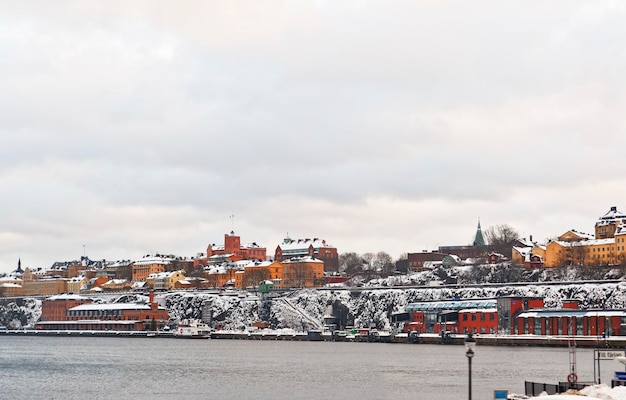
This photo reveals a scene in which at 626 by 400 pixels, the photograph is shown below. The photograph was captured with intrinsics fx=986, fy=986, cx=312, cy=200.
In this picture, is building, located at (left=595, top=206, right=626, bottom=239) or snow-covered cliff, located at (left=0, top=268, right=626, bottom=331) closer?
snow-covered cliff, located at (left=0, top=268, right=626, bottom=331)

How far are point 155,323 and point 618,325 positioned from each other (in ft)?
315

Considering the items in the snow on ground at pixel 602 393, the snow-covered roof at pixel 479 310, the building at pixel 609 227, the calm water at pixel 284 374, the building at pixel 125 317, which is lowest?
the calm water at pixel 284 374

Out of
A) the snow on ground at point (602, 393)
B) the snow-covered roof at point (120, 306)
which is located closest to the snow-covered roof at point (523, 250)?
the snow-covered roof at point (120, 306)

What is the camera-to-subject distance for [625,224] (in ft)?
611

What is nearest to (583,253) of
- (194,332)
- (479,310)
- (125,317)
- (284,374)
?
(479,310)

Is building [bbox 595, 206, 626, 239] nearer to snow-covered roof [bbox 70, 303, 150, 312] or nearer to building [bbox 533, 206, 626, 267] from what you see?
building [bbox 533, 206, 626, 267]

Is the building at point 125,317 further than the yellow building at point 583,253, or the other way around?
the building at point 125,317

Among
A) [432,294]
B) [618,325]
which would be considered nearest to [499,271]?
[432,294]

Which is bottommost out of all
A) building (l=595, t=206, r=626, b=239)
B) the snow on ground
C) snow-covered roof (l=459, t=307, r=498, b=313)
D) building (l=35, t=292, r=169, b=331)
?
the snow on ground

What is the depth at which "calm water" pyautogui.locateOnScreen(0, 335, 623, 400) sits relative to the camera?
5794cm

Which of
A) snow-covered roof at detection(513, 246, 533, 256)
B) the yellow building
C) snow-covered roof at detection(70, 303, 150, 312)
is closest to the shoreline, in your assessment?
snow-covered roof at detection(70, 303, 150, 312)

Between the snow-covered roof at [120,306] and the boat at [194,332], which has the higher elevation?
the snow-covered roof at [120,306]

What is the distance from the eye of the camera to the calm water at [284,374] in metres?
57.9

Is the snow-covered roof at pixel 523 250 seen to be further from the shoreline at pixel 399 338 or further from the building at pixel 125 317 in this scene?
the building at pixel 125 317
